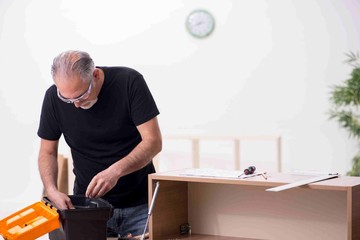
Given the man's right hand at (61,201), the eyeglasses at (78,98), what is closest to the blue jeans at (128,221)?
the man's right hand at (61,201)

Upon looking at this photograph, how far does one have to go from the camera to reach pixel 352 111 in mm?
5656

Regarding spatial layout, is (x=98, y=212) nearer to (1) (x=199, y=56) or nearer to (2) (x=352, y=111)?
(2) (x=352, y=111)

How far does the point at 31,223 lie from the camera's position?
1953 mm

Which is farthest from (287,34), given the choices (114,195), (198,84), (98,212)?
(98,212)

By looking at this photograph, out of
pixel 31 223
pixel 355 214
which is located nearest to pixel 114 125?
pixel 31 223

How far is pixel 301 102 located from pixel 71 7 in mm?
2884

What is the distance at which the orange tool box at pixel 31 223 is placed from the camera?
1.89m

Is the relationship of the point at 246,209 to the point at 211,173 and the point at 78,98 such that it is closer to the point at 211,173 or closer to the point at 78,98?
the point at 211,173

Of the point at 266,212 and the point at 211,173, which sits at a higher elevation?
the point at 211,173

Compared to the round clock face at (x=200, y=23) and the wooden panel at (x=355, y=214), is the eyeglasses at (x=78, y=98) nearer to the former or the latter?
the wooden panel at (x=355, y=214)

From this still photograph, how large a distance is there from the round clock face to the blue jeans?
13.6 ft

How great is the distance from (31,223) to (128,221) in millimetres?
513

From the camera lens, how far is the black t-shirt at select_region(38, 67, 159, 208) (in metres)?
2.38

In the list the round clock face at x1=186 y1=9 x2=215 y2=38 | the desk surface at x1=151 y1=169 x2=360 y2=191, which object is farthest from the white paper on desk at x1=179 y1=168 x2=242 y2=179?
the round clock face at x1=186 y1=9 x2=215 y2=38
